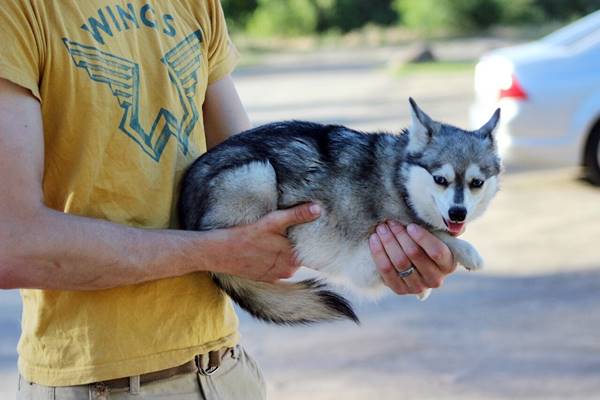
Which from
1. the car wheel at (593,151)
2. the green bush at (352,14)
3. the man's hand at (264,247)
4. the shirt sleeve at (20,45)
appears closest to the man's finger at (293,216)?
the man's hand at (264,247)

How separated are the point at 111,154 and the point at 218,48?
0.64 meters

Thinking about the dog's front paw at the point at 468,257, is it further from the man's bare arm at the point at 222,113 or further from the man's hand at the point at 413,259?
the man's bare arm at the point at 222,113

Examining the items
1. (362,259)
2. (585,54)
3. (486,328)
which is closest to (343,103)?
(585,54)

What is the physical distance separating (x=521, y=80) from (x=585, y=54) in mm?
882

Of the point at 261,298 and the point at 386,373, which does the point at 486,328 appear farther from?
the point at 261,298

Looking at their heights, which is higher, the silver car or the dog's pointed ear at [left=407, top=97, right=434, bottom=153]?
the dog's pointed ear at [left=407, top=97, right=434, bottom=153]

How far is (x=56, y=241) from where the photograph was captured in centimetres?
241

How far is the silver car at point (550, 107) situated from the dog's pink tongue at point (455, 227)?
24.9 feet

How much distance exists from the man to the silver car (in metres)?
8.19

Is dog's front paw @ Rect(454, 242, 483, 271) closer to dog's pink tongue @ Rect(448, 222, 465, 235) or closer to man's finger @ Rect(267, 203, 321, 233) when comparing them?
dog's pink tongue @ Rect(448, 222, 465, 235)

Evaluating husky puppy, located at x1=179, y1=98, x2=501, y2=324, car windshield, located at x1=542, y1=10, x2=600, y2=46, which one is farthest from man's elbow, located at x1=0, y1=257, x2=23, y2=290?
car windshield, located at x1=542, y1=10, x2=600, y2=46

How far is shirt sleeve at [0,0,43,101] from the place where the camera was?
232cm

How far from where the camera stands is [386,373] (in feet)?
20.4

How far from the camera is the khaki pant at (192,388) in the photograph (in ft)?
8.38
